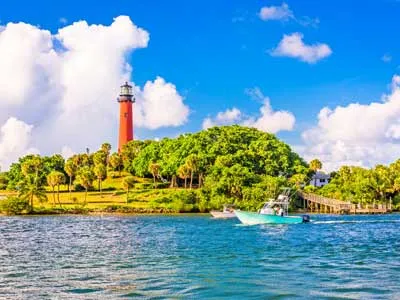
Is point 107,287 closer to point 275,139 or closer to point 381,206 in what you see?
point 381,206

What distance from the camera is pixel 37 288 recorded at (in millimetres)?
28562

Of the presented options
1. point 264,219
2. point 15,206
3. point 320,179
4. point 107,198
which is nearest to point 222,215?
point 264,219

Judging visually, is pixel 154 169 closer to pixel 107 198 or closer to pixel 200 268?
pixel 107 198

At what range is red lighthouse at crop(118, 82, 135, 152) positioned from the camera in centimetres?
17175

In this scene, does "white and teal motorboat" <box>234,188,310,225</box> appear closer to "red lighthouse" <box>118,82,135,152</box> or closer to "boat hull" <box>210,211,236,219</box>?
"boat hull" <box>210,211,236,219</box>

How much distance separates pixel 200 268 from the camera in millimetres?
36094

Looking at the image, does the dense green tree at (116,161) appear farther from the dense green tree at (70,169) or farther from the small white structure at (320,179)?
the small white structure at (320,179)

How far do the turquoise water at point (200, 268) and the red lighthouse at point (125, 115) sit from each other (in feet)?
367

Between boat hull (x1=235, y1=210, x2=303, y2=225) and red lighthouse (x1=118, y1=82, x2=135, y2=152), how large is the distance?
90137 mm

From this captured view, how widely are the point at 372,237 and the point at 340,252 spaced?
702 inches

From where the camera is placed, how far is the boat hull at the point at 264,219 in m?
84.6

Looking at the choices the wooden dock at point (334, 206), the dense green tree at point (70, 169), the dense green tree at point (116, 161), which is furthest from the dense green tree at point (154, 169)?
the wooden dock at point (334, 206)

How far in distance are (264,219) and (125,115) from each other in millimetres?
93519

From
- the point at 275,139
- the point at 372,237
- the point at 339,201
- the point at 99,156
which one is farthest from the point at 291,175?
the point at 372,237
